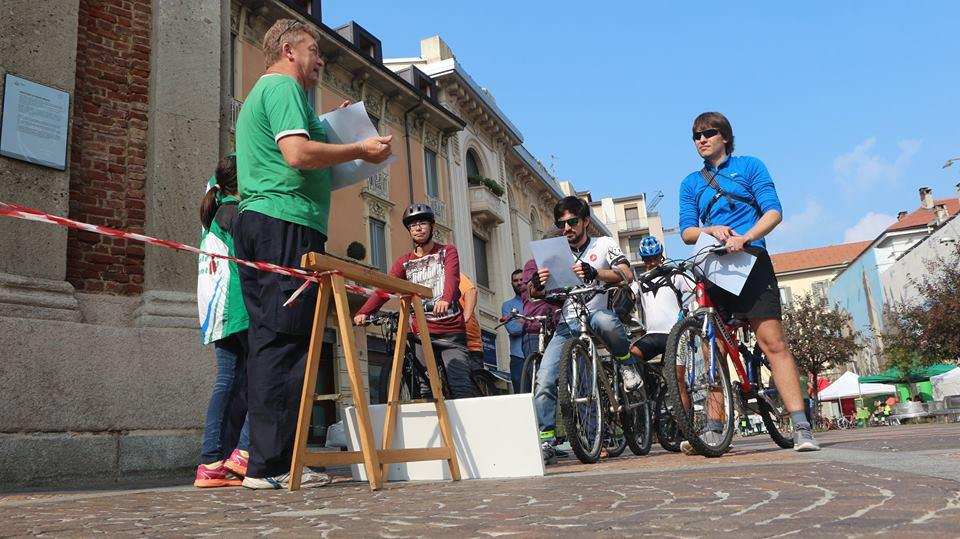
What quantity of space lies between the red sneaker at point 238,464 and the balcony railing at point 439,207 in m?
21.4

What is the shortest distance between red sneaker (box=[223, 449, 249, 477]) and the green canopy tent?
32170 millimetres

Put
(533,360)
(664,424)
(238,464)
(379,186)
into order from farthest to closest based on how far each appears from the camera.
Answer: (379,186)
(664,424)
(533,360)
(238,464)

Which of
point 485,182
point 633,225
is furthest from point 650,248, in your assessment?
point 633,225

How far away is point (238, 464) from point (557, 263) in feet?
7.91

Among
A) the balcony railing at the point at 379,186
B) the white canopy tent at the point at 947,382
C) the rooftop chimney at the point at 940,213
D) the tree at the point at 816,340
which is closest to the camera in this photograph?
the balcony railing at the point at 379,186

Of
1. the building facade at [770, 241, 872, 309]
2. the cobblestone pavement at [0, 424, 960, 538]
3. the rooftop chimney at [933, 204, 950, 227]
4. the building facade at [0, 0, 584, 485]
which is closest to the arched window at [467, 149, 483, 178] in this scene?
the building facade at [0, 0, 584, 485]

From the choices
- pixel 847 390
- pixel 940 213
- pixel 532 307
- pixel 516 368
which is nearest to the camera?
pixel 532 307

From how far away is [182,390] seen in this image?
629 cm

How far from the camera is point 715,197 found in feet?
16.3

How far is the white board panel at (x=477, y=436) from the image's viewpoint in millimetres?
4004

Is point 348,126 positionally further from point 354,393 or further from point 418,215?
point 418,215

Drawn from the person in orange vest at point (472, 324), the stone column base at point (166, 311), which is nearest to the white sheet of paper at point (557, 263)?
the person in orange vest at point (472, 324)

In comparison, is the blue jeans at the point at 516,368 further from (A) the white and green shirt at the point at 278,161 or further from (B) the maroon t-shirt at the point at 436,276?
(A) the white and green shirt at the point at 278,161

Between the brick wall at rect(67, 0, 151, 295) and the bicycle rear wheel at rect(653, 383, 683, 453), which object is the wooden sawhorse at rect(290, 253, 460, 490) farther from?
the brick wall at rect(67, 0, 151, 295)
